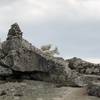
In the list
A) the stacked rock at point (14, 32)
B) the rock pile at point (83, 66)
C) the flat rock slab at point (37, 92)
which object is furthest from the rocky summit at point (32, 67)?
the rock pile at point (83, 66)

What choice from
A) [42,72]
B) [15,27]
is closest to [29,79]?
[42,72]

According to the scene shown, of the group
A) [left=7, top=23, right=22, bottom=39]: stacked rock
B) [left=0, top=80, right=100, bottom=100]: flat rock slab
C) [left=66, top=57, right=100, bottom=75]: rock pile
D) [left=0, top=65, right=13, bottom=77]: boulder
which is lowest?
[left=0, top=80, right=100, bottom=100]: flat rock slab

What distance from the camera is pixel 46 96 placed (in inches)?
1304

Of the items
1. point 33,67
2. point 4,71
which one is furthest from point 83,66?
point 4,71

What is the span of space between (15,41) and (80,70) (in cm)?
805

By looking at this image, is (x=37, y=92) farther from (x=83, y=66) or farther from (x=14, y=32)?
(x=83, y=66)

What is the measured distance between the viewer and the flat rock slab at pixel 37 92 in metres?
32.8

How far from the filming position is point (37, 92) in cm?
3391

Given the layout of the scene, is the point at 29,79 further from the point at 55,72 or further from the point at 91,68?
the point at 91,68

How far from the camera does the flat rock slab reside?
108 ft

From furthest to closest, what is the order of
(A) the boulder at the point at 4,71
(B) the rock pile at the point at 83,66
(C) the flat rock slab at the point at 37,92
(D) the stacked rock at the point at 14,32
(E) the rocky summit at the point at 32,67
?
1. (B) the rock pile at the point at 83,66
2. (D) the stacked rock at the point at 14,32
3. (A) the boulder at the point at 4,71
4. (E) the rocky summit at the point at 32,67
5. (C) the flat rock slab at the point at 37,92

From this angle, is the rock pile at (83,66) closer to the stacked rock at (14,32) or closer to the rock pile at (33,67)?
the rock pile at (33,67)

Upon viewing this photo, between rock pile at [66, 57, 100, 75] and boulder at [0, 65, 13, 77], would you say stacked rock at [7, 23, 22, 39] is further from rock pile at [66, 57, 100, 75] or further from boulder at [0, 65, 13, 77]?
rock pile at [66, 57, 100, 75]

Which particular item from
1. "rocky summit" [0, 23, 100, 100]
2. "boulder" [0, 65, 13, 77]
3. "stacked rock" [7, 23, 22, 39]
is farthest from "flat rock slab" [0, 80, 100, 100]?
"stacked rock" [7, 23, 22, 39]
